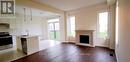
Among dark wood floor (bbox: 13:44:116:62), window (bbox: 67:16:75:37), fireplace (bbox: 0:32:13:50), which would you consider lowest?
dark wood floor (bbox: 13:44:116:62)

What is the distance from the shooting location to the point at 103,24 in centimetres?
535

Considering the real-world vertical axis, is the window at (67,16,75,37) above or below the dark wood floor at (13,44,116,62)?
above

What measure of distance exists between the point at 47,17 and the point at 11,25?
404 centimetres

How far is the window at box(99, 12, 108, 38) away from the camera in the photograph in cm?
523

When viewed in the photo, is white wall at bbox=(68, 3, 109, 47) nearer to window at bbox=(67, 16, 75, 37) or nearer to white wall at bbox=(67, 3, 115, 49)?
white wall at bbox=(67, 3, 115, 49)

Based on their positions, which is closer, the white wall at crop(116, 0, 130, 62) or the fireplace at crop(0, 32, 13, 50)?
the white wall at crop(116, 0, 130, 62)

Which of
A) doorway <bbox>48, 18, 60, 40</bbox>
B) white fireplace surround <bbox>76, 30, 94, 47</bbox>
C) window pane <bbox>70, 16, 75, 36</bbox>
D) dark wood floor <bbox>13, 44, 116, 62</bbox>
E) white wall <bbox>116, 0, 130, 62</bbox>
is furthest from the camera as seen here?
doorway <bbox>48, 18, 60, 40</bbox>

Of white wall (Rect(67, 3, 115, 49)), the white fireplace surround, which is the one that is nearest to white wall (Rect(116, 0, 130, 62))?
white wall (Rect(67, 3, 115, 49))

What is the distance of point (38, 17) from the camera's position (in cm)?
891

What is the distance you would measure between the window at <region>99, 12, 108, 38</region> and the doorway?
4.27m

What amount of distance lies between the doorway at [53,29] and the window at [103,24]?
4274mm

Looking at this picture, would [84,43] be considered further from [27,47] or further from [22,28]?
[22,28]

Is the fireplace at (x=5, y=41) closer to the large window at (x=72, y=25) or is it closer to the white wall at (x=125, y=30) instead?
the large window at (x=72, y=25)

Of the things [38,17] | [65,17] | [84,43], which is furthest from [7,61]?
[38,17]
